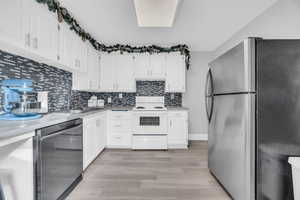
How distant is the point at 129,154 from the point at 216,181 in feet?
5.82

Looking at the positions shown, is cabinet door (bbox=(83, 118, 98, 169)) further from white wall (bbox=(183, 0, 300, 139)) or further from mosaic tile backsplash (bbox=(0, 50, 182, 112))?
white wall (bbox=(183, 0, 300, 139))

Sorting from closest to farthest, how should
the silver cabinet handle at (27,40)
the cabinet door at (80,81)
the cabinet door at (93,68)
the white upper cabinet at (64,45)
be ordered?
the silver cabinet handle at (27,40)
the white upper cabinet at (64,45)
the cabinet door at (80,81)
the cabinet door at (93,68)

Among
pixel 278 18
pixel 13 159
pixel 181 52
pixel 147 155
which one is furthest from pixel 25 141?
pixel 181 52

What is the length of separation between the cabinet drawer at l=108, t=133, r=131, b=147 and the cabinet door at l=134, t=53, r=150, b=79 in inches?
57.9

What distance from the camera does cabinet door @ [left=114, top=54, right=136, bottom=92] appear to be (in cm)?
434

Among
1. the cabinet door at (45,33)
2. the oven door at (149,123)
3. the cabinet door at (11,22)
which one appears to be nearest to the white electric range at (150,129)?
the oven door at (149,123)

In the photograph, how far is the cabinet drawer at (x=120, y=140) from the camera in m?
4.02

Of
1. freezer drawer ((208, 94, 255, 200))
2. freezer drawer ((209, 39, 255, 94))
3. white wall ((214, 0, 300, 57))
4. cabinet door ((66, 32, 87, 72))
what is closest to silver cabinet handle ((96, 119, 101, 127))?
cabinet door ((66, 32, 87, 72))

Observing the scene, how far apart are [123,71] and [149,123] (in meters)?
1.44

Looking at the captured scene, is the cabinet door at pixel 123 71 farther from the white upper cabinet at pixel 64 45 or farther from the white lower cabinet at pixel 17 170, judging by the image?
the white lower cabinet at pixel 17 170

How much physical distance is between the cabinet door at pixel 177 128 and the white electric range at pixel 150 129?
0.13 m

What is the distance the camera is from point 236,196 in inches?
71.4

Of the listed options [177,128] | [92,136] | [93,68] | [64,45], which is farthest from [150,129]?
[64,45]

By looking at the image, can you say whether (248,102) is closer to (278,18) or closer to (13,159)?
(278,18)
